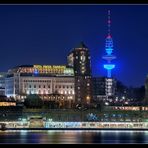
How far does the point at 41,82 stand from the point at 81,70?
4632mm

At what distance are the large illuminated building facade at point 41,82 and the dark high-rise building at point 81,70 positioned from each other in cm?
56

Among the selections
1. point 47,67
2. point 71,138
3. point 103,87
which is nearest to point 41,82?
point 47,67

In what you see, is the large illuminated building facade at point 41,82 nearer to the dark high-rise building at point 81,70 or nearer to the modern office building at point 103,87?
the dark high-rise building at point 81,70

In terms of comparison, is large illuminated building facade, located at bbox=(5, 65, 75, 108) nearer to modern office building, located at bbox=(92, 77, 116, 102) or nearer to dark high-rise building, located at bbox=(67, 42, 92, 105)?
dark high-rise building, located at bbox=(67, 42, 92, 105)

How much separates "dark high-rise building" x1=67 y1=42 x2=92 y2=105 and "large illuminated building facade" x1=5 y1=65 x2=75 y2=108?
0.56m

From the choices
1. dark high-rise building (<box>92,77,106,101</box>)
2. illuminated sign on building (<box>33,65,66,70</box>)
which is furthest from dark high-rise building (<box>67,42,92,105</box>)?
dark high-rise building (<box>92,77,106,101</box>)

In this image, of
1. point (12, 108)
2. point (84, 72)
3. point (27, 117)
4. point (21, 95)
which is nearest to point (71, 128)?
point (27, 117)

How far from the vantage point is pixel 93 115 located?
109 ft

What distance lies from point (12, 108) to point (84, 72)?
19.1 meters

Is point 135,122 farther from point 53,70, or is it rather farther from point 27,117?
point 53,70

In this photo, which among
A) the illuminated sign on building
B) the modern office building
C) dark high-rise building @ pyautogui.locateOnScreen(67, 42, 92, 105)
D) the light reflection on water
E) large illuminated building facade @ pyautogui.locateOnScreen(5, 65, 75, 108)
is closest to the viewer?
the light reflection on water

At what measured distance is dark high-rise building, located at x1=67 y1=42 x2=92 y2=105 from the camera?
5006 centimetres

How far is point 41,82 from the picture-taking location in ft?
167
